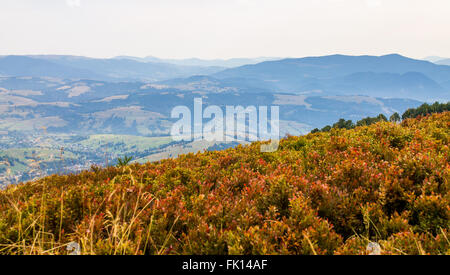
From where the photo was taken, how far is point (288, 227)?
3.30m

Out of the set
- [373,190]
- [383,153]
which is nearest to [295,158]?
[383,153]

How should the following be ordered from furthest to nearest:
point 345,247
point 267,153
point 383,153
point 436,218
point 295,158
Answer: point 267,153 → point 295,158 → point 383,153 → point 436,218 → point 345,247

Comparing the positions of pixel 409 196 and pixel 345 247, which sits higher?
pixel 409 196

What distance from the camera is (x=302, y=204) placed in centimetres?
363

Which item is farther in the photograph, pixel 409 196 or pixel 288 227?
pixel 409 196

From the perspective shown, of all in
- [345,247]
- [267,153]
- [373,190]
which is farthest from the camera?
[267,153]
